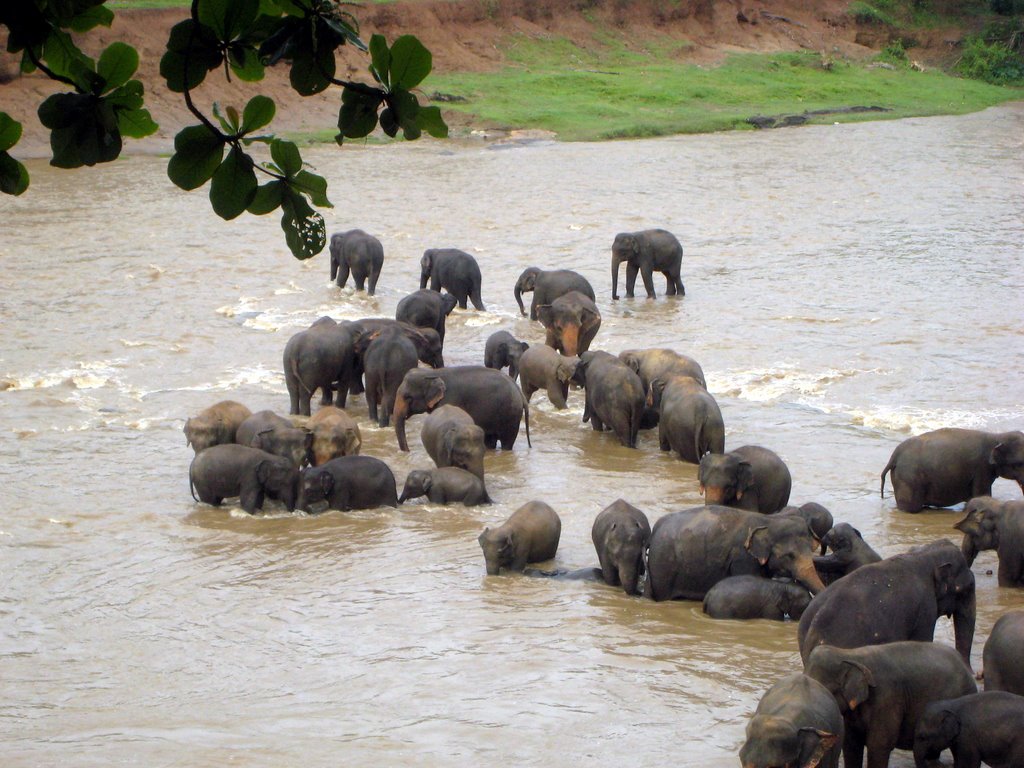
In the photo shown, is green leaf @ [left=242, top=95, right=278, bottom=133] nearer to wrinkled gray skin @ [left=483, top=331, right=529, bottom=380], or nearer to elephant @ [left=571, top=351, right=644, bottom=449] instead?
elephant @ [left=571, top=351, right=644, bottom=449]

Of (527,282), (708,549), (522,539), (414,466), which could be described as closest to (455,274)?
(527,282)

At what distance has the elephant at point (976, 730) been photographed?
4551 mm

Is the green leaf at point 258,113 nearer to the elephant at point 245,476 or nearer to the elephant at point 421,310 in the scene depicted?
the elephant at point 245,476

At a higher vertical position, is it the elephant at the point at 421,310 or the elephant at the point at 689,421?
the elephant at the point at 421,310

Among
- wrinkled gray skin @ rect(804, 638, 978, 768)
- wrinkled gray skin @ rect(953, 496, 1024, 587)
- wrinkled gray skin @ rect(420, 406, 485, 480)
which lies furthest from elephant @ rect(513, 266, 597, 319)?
wrinkled gray skin @ rect(804, 638, 978, 768)

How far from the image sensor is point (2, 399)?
10.8 m

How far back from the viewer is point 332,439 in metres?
8.84

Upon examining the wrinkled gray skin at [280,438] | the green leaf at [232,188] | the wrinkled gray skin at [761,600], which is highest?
the green leaf at [232,188]

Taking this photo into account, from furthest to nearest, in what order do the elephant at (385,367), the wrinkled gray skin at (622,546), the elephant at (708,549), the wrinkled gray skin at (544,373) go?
the wrinkled gray skin at (544,373)
the elephant at (385,367)
the wrinkled gray skin at (622,546)
the elephant at (708,549)

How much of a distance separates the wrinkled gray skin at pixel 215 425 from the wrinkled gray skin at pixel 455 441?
1297 millimetres

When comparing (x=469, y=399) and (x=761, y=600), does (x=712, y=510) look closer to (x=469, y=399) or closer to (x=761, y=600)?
(x=761, y=600)

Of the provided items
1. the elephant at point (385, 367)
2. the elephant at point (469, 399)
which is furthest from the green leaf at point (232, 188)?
the elephant at point (385, 367)

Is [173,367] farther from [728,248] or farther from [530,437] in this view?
[728,248]

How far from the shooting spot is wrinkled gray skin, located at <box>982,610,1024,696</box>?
5.18m
